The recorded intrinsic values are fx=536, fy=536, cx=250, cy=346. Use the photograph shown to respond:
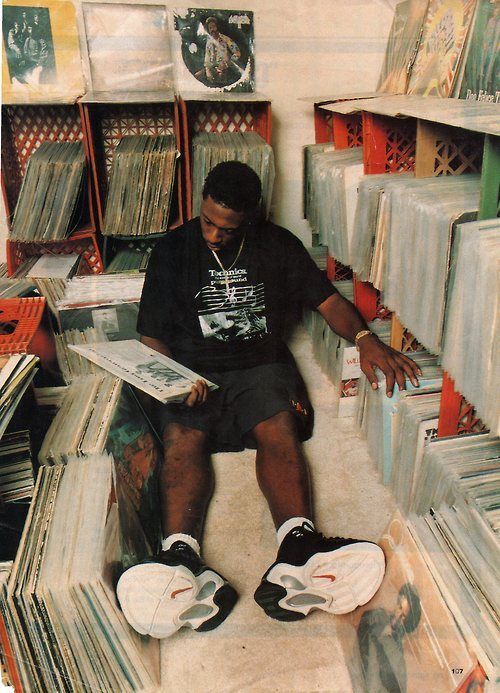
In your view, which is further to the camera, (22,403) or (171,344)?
(171,344)

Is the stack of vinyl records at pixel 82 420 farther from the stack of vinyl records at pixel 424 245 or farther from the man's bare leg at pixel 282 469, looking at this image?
the stack of vinyl records at pixel 424 245

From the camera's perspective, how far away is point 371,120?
1.60 meters

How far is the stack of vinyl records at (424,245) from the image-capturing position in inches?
45.6

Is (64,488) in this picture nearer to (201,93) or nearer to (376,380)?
(376,380)

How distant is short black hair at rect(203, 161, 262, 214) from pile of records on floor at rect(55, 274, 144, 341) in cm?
61

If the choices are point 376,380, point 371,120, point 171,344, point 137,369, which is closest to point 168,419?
point 137,369

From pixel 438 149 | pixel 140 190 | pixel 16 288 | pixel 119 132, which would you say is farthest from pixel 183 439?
pixel 119 132

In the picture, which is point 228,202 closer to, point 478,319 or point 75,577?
point 478,319

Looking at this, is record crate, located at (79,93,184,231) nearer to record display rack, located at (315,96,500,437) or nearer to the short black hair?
the short black hair

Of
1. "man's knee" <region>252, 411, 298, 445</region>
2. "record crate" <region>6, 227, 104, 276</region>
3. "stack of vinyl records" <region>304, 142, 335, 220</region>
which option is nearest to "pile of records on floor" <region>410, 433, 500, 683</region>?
"man's knee" <region>252, 411, 298, 445</region>

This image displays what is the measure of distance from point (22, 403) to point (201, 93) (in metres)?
1.64

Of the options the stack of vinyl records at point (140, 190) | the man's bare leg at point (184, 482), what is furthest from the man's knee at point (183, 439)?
the stack of vinyl records at point (140, 190)

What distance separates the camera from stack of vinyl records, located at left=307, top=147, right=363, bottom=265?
1.71 metres

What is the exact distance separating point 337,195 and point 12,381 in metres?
1.23
